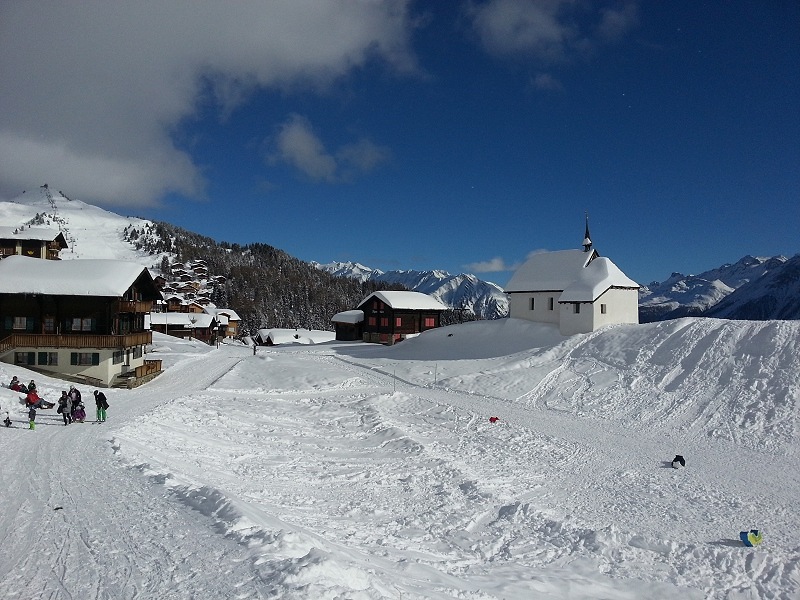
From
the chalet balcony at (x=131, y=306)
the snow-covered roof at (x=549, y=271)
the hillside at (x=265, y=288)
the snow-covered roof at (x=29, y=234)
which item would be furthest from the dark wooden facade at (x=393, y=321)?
the hillside at (x=265, y=288)

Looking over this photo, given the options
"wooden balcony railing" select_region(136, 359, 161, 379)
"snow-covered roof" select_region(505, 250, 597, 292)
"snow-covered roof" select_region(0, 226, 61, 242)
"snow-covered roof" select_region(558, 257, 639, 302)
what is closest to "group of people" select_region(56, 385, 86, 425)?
"wooden balcony railing" select_region(136, 359, 161, 379)

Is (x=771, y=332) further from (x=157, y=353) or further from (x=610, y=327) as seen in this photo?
(x=157, y=353)

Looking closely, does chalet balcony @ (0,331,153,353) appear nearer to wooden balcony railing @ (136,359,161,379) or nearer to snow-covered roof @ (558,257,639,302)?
wooden balcony railing @ (136,359,161,379)

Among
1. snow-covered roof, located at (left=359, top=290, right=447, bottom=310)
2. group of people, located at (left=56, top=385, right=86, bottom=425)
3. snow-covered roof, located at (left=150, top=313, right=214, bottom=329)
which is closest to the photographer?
group of people, located at (left=56, top=385, right=86, bottom=425)

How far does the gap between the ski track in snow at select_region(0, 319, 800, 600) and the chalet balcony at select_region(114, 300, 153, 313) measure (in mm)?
7207

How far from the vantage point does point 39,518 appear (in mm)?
10047

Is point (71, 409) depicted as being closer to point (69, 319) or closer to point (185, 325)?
point (69, 319)

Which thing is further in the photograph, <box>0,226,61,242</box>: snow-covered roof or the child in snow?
<box>0,226,61,242</box>: snow-covered roof

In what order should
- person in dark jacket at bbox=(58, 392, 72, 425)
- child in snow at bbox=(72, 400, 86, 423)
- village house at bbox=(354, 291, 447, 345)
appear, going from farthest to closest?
village house at bbox=(354, 291, 447, 345)
child in snow at bbox=(72, 400, 86, 423)
person in dark jacket at bbox=(58, 392, 72, 425)

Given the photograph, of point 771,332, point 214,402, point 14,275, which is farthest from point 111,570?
point 771,332

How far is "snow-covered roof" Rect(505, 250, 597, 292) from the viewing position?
4978 centimetres

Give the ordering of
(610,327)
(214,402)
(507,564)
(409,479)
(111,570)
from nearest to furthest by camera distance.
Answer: (111,570) < (507,564) < (409,479) < (214,402) < (610,327)

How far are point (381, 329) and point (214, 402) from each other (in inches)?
1495

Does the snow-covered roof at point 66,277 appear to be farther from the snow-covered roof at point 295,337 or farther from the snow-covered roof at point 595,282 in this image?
the snow-covered roof at point 295,337
